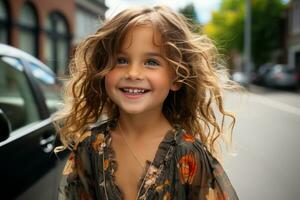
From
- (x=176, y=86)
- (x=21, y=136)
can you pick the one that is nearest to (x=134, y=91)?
(x=176, y=86)

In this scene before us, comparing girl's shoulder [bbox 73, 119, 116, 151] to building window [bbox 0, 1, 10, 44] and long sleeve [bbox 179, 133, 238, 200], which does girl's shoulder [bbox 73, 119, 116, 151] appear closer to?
long sleeve [bbox 179, 133, 238, 200]

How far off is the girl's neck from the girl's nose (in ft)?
0.69

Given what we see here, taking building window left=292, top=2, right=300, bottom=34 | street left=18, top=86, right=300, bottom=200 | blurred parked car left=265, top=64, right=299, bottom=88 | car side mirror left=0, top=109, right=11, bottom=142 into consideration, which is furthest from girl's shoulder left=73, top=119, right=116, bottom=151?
building window left=292, top=2, right=300, bottom=34

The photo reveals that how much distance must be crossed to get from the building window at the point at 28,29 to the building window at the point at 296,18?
20.7 m

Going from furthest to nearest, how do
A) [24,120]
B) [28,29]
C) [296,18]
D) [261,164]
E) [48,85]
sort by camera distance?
[296,18], [28,29], [261,164], [48,85], [24,120]

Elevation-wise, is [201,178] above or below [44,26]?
below

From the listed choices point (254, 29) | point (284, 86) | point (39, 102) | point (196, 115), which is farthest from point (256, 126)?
point (254, 29)

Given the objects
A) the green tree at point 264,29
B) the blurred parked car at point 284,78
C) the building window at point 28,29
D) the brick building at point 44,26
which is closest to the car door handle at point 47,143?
the brick building at point 44,26

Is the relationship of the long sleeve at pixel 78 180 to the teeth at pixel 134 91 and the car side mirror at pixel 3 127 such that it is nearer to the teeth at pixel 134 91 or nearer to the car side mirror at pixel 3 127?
the teeth at pixel 134 91

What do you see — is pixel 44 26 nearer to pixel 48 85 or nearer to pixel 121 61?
pixel 48 85

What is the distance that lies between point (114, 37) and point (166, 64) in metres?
0.23

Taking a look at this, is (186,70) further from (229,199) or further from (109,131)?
(229,199)

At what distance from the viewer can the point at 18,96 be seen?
328 centimetres

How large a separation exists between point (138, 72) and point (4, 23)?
57.8 ft
